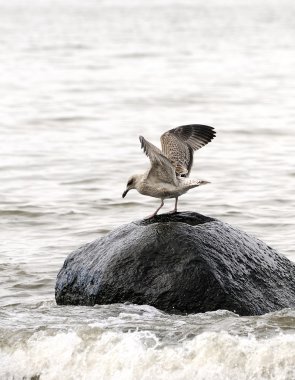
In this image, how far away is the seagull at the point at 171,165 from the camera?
26.1ft

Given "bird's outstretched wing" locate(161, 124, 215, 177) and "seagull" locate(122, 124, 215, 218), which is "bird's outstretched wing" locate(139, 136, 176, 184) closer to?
"seagull" locate(122, 124, 215, 218)

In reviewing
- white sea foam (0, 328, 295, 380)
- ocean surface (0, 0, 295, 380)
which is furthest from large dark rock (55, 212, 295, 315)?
white sea foam (0, 328, 295, 380)

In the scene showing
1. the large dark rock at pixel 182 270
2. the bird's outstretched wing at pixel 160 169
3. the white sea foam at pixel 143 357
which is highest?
the bird's outstretched wing at pixel 160 169

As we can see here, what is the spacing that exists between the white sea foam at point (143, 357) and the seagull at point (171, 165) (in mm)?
1422

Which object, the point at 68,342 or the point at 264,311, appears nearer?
the point at 68,342

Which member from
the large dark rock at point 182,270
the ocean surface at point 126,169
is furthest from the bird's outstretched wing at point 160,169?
the ocean surface at point 126,169

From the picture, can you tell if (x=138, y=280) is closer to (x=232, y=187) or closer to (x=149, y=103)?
(x=232, y=187)

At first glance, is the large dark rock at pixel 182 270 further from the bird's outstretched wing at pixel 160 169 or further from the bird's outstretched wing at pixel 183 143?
the bird's outstretched wing at pixel 183 143

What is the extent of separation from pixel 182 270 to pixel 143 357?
0.92 meters

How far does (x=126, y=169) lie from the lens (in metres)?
15.1

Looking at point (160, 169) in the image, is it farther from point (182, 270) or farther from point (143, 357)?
point (143, 357)

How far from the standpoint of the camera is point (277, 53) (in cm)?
3120

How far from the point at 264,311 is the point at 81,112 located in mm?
13439

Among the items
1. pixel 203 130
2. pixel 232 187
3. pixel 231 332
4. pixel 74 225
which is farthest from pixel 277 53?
pixel 231 332
